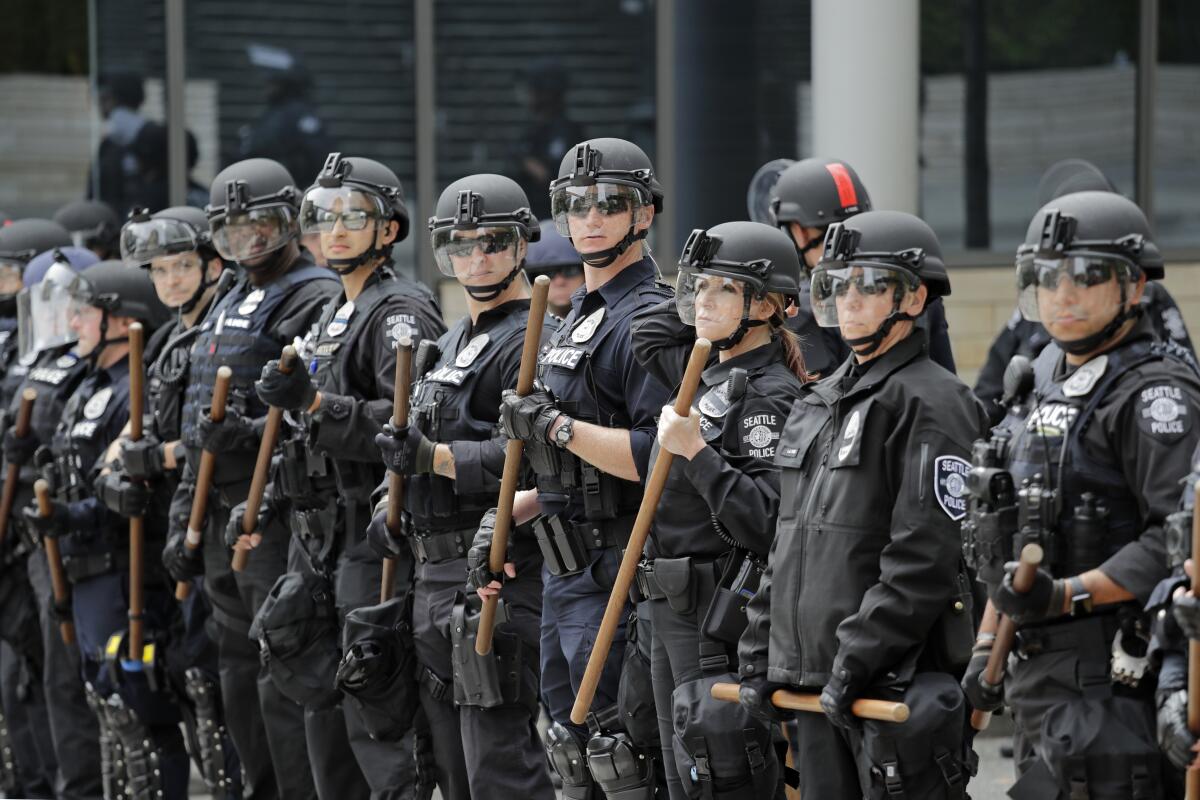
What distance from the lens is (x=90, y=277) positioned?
8086 millimetres

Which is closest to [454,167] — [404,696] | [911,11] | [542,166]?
[542,166]

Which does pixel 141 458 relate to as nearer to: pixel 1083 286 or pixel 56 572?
pixel 56 572

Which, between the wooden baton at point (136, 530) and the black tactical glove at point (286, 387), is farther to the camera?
the wooden baton at point (136, 530)

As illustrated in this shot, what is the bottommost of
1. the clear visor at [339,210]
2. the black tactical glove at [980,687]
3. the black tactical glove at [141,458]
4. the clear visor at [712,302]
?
the black tactical glove at [980,687]

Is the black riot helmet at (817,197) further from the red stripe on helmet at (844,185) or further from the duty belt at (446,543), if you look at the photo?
the duty belt at (446,543)

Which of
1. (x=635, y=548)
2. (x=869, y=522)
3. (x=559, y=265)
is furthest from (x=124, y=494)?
(x=869, y=522)

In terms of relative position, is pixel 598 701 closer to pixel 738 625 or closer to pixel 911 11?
pixel 738 625

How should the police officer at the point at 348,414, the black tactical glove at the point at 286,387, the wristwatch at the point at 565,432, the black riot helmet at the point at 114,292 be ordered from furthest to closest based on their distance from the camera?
1. the black riot helmet at the point at 114,292
2. the police officer at the point at 348,414
3. the black tactical glove at the point at 286,387
4. the wristwatch at the point at 565,432

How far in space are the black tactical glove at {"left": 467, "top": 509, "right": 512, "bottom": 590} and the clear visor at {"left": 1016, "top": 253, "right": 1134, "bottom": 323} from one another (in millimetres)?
1854

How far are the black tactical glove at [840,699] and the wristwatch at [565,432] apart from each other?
3.71ft

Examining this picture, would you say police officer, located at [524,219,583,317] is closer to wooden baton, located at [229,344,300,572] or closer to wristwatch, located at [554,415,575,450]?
wooden baton, located at [229,344,300,572]

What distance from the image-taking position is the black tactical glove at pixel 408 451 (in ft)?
19.7

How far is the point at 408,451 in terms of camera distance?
6000 mm

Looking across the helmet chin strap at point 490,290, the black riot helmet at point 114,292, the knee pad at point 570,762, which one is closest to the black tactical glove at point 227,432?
the helmet chin strap at point 490,290
